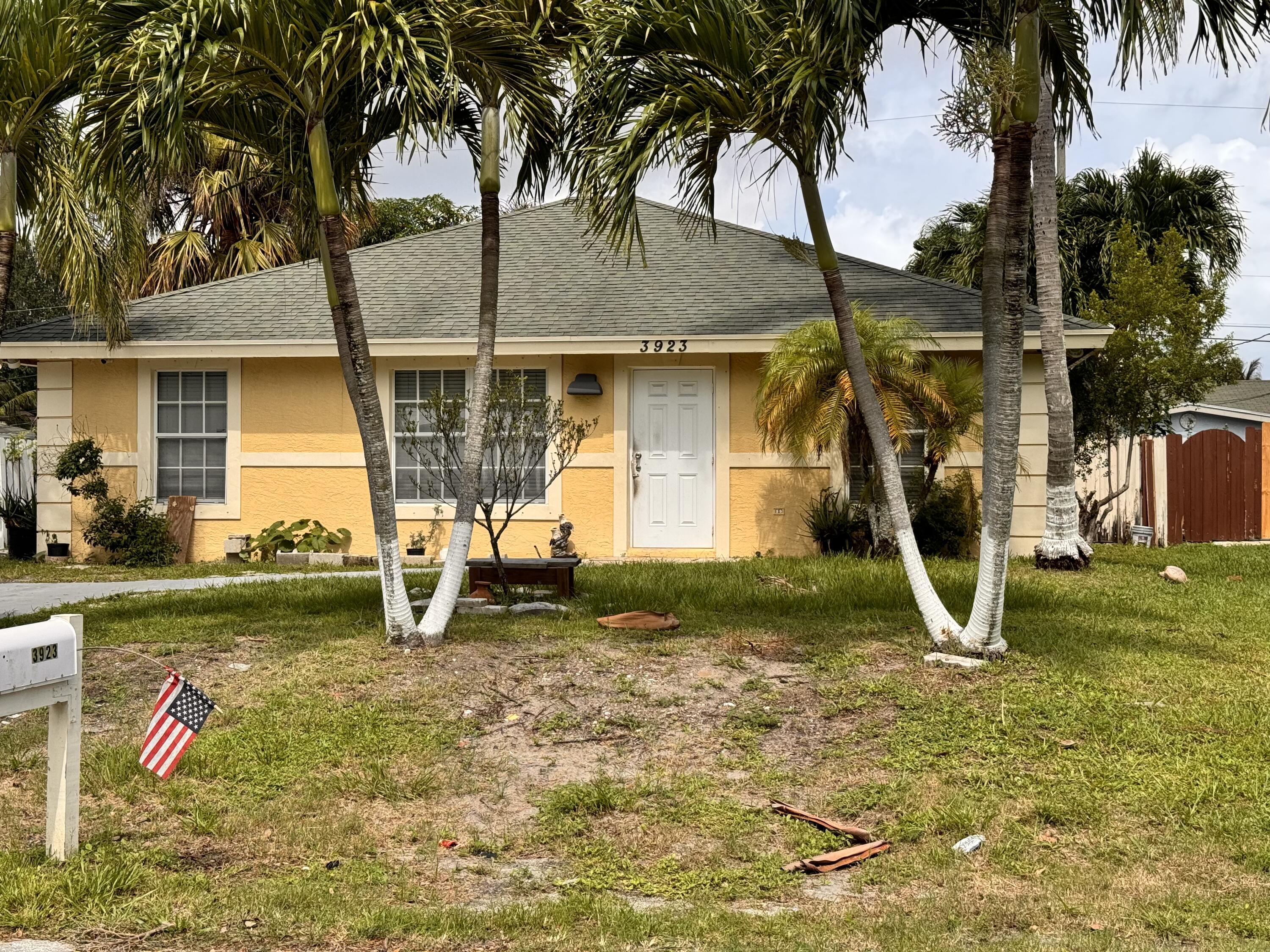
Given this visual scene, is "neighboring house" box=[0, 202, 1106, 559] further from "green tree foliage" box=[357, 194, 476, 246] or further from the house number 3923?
"green tree foliage" box=[357, 194, 476, 246]

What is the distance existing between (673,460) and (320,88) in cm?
708

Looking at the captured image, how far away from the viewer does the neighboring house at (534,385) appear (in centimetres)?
1366

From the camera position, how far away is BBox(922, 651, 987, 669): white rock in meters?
7.52

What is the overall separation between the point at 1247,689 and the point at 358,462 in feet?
33.0

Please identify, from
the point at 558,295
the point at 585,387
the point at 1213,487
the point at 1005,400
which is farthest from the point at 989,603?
the point at 1213,487

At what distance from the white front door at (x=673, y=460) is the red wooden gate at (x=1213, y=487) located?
24.8 ft

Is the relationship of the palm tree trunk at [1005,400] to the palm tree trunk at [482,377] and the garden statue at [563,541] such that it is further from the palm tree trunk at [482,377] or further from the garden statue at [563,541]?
the garden statue at [563,541]

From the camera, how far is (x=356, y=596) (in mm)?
10391

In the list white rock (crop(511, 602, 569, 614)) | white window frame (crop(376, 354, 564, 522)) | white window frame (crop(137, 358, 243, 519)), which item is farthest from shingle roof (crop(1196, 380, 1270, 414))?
white rock (crop(511, 602, 569, 614))

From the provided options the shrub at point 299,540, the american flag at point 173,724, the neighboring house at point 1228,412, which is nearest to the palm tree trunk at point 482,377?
the american flag at point 173,724

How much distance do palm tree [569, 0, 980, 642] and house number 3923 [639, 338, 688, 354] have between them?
16.7 ft

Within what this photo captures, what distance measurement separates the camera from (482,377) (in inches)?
336

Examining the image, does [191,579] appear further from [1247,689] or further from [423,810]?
[1247,689]

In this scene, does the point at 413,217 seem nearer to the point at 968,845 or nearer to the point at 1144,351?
the point at 1144,351
